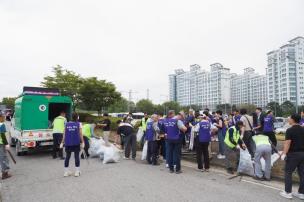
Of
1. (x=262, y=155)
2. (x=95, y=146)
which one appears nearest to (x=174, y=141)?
(x=262, y=155)

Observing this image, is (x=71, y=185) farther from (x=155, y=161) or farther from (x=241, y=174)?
(x=241, y=174)

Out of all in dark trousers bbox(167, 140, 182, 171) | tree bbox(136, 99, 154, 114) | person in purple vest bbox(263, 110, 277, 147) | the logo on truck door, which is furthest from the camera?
tree bbox(136, 99, 154, 114)

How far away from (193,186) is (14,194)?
4149mm

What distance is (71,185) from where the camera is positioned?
6230mm

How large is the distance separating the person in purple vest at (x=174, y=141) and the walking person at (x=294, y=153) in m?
3.03

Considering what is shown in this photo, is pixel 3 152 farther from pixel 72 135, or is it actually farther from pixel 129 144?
pixel 129 144

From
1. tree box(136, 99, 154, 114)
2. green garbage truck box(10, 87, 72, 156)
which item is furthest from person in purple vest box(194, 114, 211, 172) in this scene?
tree box(136, 99, 154, 114)

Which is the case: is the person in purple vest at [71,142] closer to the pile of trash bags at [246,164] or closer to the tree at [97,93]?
the pile of trash bags at [246,164]

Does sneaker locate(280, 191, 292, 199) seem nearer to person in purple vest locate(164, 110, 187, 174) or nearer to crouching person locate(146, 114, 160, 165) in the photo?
person in purple vest locate(164, 110, 187, 174)

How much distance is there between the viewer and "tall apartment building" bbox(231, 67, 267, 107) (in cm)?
9475

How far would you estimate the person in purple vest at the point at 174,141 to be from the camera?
7.74m

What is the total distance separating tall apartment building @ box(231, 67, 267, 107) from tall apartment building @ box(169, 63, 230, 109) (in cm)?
471

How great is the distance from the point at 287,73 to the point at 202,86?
3631 centimetres

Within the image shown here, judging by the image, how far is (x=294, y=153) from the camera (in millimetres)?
5445
